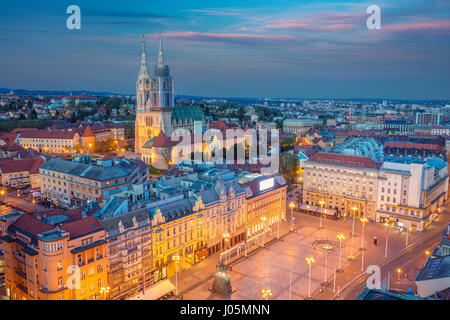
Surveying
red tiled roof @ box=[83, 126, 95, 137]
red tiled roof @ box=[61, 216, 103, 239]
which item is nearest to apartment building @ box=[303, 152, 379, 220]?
red tiled roof @ box=[61, 216, 103, 239]

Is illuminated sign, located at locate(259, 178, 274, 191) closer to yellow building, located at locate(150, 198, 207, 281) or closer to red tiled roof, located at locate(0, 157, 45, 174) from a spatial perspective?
yellow building, located at locate(150, 198, 207, 281)

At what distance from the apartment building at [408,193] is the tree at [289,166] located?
110 feet

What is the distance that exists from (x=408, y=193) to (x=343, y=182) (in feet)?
43.7

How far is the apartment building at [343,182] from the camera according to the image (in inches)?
3056

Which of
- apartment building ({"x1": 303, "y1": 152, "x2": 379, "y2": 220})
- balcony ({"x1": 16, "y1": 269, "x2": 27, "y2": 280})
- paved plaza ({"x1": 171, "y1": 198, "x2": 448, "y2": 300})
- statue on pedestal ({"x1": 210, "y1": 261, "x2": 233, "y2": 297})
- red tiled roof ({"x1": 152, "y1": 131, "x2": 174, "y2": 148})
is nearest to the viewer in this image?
balcony ({"x1": 16, "y1": 269, "x2": 27, "y2": 280})

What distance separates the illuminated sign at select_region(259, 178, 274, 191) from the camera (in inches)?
2716

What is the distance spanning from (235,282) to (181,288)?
24.7ft

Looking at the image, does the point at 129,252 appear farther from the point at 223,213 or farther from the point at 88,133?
the point at 88,133

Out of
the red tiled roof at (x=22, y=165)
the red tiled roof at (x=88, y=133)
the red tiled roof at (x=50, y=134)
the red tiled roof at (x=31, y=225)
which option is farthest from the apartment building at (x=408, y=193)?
the red tiled roof at (x=50, y=134)

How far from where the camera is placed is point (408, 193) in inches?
2884

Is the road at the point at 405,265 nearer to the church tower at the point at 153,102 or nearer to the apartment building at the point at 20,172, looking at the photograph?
the apartment building at the point at 20,172
